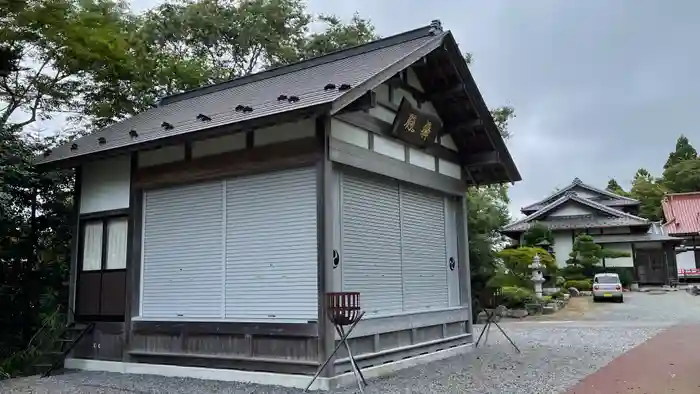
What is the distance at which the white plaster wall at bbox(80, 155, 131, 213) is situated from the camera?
8.52 metres

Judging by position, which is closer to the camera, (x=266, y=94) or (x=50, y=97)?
(x=266, y=94)

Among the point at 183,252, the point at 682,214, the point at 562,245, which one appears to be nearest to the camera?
the point at 183,252

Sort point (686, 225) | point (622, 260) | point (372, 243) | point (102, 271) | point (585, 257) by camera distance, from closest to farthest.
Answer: point (372, 243)
point (102, 271)
point (585, 257)
point (622, 260)
point (686, 225)

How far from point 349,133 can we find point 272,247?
181cm

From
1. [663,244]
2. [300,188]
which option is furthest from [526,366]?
[663,244]

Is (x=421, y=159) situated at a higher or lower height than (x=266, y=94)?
lower

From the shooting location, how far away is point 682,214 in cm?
3478

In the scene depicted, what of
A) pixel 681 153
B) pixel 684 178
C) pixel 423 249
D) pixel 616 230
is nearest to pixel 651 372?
pixel 423 249

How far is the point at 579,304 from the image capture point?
70.7 feet

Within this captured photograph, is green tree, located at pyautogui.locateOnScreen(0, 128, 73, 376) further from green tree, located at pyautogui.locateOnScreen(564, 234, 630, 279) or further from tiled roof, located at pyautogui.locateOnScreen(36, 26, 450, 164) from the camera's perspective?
green tree, located at pyautogui.locateOnScreen(564, 234, 630, 279)

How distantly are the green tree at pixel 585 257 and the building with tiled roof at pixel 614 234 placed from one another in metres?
1.59

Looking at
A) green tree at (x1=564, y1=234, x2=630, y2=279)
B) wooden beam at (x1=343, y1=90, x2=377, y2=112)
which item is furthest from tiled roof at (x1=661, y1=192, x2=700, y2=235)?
wooden beam at (x1=343, y1=90, x2=377, y2=112)

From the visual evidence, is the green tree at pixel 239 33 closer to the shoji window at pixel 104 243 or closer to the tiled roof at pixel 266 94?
the tiled roof at pixel 266 94

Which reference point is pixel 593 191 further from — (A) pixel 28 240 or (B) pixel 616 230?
(A) pixel 28 240
